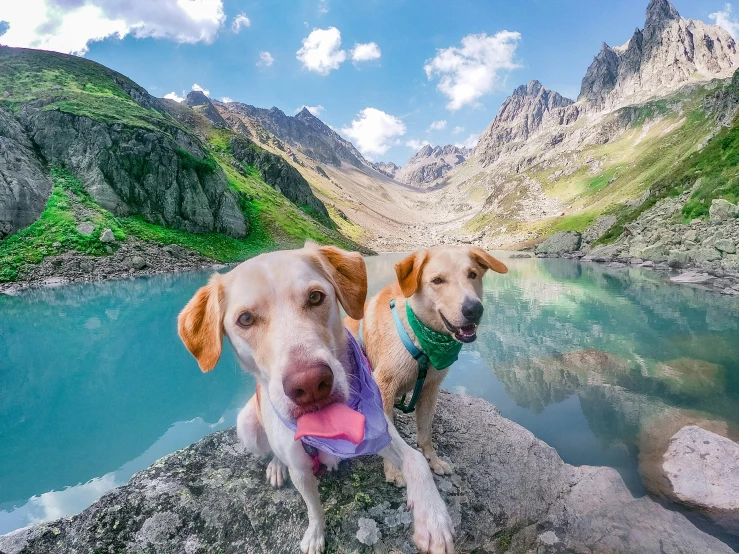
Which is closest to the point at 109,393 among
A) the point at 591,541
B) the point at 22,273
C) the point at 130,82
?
the point at 591,541

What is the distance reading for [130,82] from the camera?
96688mm

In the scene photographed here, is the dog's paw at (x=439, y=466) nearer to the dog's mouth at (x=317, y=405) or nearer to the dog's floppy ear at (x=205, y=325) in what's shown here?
the dog's mouth at (x=317, y=405)

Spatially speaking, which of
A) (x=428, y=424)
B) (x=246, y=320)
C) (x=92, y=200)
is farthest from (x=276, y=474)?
(x=92, y=200)

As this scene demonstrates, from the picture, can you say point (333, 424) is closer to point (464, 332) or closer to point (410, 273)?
point (464, 332)

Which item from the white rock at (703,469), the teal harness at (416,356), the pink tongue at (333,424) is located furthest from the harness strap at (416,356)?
the white rock at (703,469)

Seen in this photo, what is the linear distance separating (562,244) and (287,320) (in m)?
88.3

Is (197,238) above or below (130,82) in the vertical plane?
below

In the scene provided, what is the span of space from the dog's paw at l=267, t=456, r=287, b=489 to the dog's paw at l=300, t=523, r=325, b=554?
79 cm

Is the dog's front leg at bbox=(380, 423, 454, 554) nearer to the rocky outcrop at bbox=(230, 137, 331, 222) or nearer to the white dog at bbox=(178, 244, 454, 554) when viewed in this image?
the white dog at bbox=(178, 244, 454, 554)

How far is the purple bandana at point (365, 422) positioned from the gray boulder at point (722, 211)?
42531 millimetres

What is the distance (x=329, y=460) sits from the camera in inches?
143

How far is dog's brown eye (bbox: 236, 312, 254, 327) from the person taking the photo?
2.75 meters

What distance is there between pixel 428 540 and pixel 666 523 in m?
4.29

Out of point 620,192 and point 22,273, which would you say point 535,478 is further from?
point 620,192
